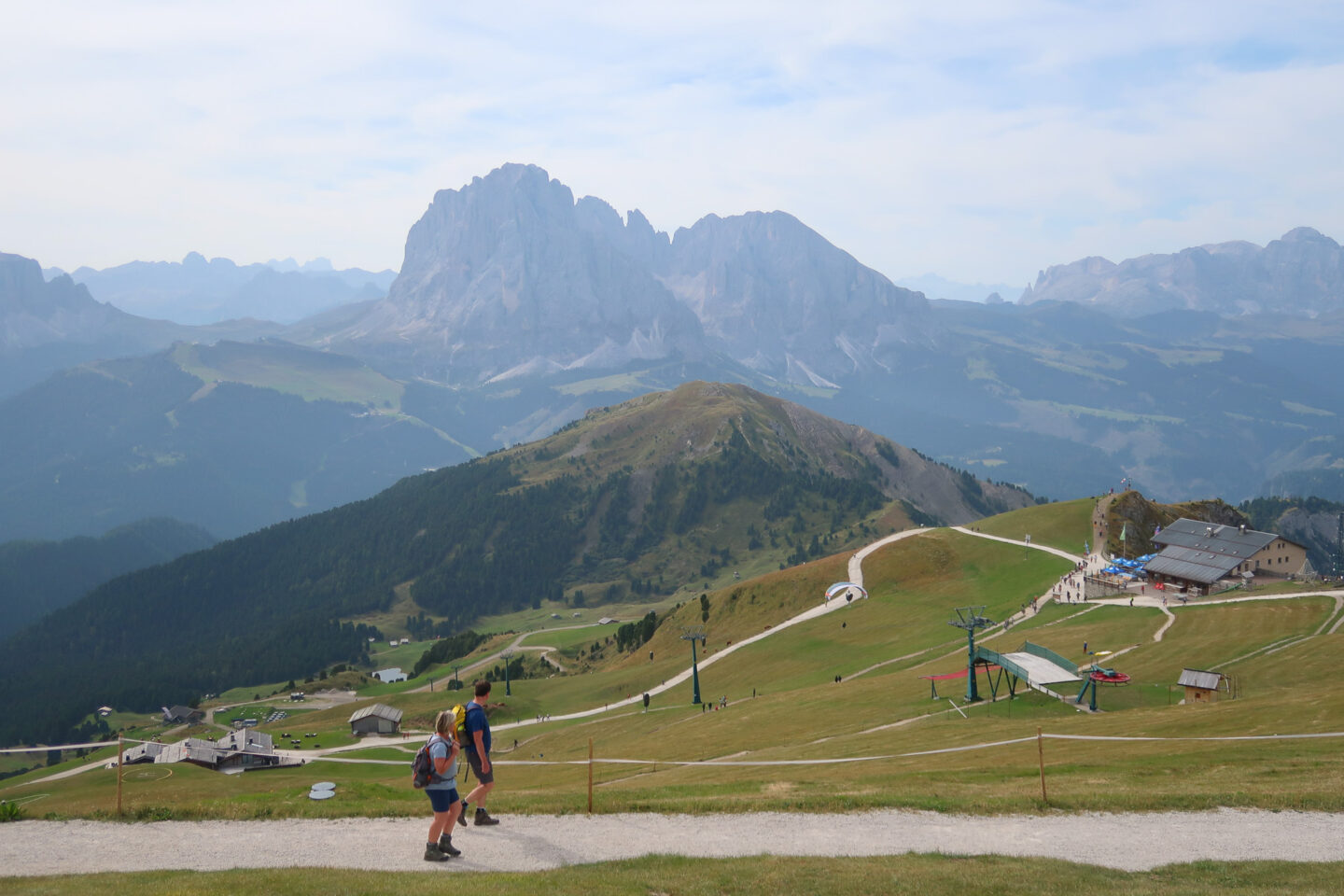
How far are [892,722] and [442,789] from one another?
146ft

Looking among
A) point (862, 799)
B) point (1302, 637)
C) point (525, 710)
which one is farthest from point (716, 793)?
point (525, 710)

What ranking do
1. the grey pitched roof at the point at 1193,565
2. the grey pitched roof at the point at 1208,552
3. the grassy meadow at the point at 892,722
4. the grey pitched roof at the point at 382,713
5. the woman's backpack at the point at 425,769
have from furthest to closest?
the grey pitched roof at the point at 382,713 → the grey pitched roof at the point at 1208,552 → the grey pitched roof at the point at 1193,565 → the grassy meadow at the point at 892,722 → the woman's backpack at the point at 425,769

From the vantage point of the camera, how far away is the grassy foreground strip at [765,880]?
23.3m

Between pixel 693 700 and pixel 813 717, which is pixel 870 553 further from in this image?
pixel 813 717

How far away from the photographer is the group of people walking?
25.5 meters

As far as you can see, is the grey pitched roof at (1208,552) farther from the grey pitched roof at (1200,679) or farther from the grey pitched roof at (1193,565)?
the grey pitched roof at (1200,679)

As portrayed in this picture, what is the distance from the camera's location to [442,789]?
25.6 meters

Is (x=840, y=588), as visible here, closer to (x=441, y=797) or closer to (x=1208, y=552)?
(x=1208, y=552)

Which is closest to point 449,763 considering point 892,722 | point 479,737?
point 479,737

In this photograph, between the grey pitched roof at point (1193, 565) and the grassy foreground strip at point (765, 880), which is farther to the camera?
the grey pitched roof at point (1193, 565)

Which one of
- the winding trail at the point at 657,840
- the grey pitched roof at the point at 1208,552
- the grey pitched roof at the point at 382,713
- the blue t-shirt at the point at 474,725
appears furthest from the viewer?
the grey pitched roof at the point at 382,713

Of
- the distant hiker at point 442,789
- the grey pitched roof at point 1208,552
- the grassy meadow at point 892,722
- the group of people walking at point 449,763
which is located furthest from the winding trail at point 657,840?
the grey pitched roof at point 1208,552

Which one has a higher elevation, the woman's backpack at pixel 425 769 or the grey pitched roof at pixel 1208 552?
the woman's backpack at pixel 425 769

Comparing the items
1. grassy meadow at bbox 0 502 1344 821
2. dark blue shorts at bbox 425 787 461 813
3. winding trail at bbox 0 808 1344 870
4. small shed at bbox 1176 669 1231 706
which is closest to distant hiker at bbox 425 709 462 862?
dark blue shorts at bbox 425 787 461 813
